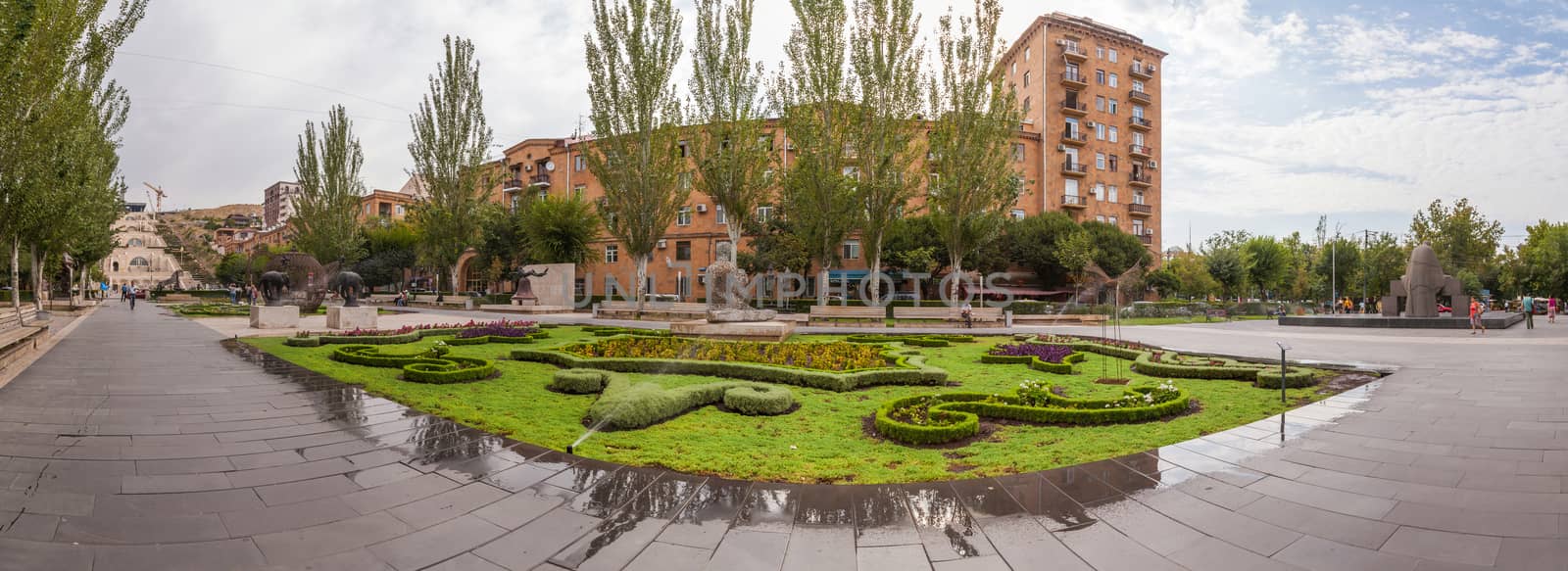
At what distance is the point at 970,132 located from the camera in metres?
27.3

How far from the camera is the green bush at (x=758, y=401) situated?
6.66 meters

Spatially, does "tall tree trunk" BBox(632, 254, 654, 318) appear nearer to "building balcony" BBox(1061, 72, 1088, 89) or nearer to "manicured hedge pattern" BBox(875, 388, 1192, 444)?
"manicured hedge pattern" BBox(875, 388, 1192, 444)

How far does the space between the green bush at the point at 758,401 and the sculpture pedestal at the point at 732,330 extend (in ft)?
27.5

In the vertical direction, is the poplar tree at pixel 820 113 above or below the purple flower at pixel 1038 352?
above

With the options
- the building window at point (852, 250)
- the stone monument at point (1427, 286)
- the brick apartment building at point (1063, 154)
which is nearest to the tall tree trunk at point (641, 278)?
the brick apartment building at point (1063, 154)

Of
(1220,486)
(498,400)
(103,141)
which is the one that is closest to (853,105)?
(498,400)

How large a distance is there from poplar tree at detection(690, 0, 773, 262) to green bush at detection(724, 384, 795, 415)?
2131cm

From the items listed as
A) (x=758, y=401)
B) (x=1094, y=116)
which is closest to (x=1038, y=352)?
(x=758, y=401)

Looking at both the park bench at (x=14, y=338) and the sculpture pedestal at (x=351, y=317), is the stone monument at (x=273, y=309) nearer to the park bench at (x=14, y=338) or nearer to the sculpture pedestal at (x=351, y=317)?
the sculpture pedestal at (x=351, y=317)

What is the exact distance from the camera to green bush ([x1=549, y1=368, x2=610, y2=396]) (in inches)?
308

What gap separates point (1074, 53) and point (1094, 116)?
502 centimetres

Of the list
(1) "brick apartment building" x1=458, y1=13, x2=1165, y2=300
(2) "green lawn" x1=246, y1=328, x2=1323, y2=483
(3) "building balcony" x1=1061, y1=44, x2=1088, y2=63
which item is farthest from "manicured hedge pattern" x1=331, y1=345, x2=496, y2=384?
(3) "building balcony" x1=1061, y1=44, x2=1088, y2=63

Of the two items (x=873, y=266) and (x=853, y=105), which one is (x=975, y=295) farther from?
(x=853, y=105)

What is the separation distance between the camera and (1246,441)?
5289 millimetres
